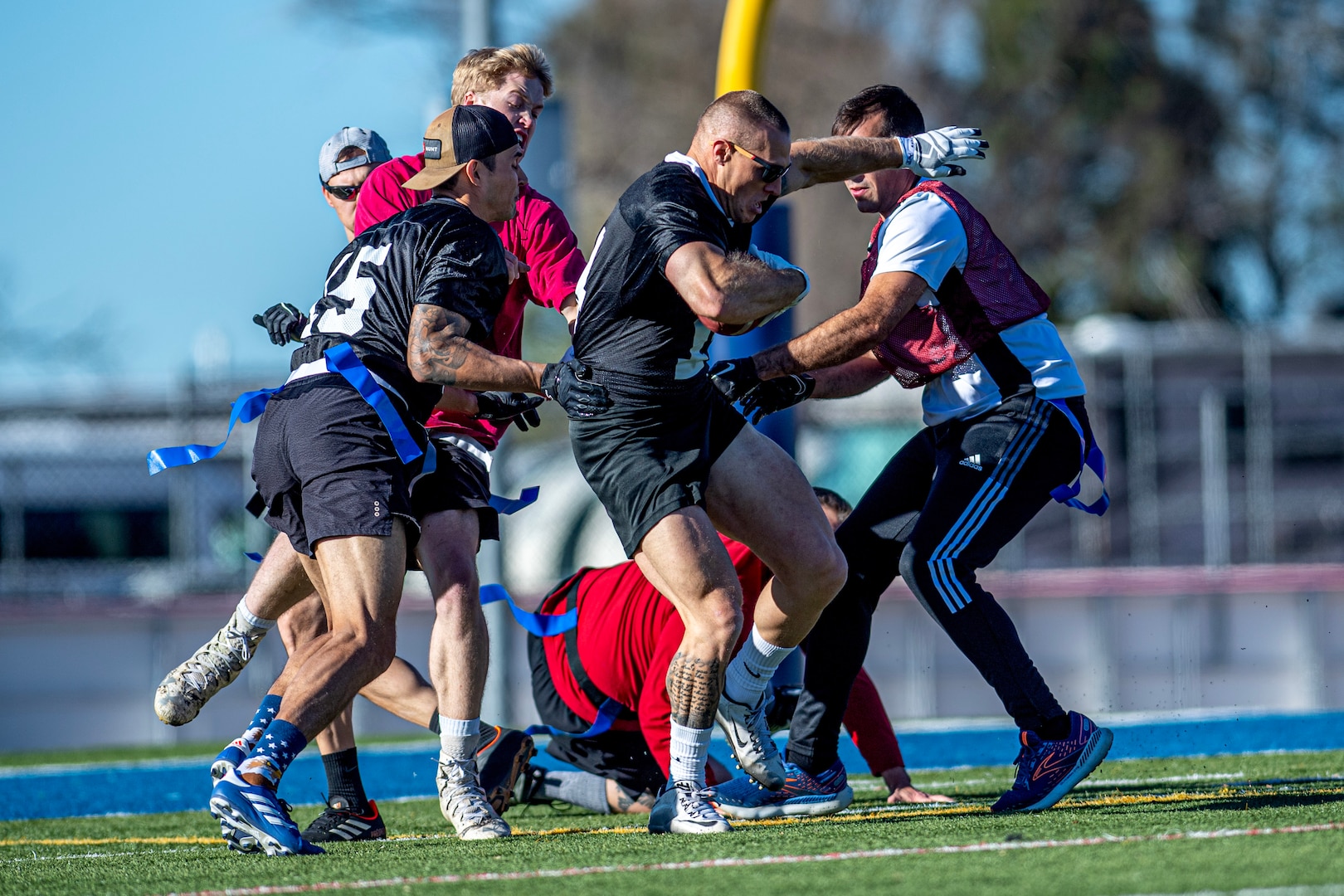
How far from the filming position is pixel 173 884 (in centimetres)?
389

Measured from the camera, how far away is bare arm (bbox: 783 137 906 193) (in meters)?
4.95

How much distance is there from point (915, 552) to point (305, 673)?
1.84 metres

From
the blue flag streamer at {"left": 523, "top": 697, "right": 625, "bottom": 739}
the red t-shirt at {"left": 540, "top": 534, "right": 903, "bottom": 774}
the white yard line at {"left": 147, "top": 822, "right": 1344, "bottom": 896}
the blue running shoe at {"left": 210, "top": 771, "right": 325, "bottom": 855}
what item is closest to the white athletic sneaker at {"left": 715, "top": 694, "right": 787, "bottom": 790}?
the red t-shirt at {"left": 540, "top": 534, "right": 903, "bottom": 774}

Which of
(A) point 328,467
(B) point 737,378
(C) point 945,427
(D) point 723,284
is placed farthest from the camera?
(C) point 945,427

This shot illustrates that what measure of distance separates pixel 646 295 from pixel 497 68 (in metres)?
1.59

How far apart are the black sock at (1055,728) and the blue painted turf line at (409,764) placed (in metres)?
2.65

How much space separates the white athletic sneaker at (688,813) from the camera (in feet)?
14.9

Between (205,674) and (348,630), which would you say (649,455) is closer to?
(348,630)

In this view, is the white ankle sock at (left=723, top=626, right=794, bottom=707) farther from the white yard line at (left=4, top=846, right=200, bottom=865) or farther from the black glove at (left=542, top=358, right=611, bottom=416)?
the white yard line at (left=4, top=846, right=200, bottom=865)

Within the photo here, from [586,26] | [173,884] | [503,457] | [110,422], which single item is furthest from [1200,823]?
[586,26]

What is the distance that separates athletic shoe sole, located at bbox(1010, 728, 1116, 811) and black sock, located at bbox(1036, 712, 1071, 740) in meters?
0.07

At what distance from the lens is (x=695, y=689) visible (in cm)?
455

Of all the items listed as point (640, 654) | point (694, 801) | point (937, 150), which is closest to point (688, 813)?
point (694, 801)

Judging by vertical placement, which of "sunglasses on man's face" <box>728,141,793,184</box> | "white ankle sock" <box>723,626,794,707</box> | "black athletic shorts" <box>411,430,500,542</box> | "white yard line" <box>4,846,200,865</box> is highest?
"sunglasses on man's face" <box>728,141,793,184</box>
